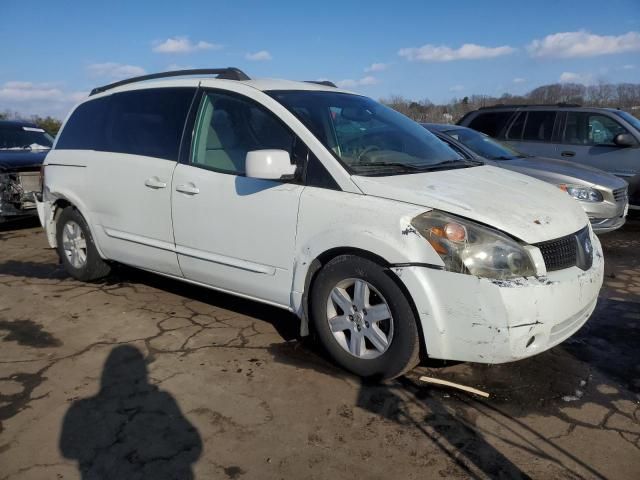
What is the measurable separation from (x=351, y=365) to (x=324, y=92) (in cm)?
207

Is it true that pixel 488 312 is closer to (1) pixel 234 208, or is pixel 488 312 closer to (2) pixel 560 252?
(2) pixel 560 252

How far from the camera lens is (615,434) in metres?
2.70

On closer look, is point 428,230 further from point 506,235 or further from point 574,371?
point 574,371

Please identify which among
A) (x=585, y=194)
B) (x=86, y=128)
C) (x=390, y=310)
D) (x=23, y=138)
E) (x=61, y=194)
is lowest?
(x=390, y=310)

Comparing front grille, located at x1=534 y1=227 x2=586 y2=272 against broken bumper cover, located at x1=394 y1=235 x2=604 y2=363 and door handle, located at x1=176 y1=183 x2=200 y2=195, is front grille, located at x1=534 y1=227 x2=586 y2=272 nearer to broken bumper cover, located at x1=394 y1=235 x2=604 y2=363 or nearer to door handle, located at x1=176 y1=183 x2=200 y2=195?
broken bumper cover, located at x1=394 y1=235 x2=604 y2=363

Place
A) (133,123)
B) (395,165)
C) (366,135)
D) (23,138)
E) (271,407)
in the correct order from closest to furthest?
(271,407) → (395,165) → (366,135) → (133,123) → (23,138)

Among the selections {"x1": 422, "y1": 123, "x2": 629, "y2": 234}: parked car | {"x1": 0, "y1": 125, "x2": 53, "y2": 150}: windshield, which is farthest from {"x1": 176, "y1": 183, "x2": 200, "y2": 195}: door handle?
{"x1": 0, "y1": 125, "x2": 53, "y2": 150}: windshield

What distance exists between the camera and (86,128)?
491 cm

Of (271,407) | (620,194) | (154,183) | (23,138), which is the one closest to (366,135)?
(154,183)

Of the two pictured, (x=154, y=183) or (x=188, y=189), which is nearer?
(x=188, y=189)

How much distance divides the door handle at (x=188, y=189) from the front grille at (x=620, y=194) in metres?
5.19

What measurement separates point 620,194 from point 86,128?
6.05 metres

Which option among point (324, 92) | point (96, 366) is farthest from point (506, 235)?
point (96, 366)

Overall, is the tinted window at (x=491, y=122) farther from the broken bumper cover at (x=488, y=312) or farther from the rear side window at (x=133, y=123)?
the broken bumper cover at (x=488, y=312)
